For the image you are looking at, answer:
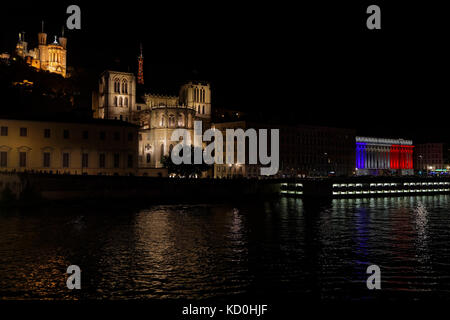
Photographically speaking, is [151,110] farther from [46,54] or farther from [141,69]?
[46,54]

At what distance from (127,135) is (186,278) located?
178ft

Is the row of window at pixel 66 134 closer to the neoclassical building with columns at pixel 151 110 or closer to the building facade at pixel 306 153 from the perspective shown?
the neoclassical building with columns at pixel 151 110

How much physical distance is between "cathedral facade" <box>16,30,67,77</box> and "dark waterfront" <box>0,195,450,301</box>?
9536 centimetres

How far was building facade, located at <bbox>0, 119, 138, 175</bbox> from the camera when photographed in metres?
63.7

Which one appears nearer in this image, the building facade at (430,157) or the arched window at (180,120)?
the arched window at (180,120)

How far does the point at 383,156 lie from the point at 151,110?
77.9m

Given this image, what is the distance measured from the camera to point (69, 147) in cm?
6806

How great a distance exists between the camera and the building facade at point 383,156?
13862 centimetres

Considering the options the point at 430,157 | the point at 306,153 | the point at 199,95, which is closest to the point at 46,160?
the point at 199,95

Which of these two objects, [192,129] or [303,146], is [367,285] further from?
[303,146]

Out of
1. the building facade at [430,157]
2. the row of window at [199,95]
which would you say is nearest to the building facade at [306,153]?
the row of window at [199,95]

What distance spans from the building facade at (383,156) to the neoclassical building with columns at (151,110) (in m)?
48.6

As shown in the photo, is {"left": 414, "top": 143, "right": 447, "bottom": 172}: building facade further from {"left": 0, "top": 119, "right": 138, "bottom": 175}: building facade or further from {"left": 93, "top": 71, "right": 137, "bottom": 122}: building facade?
{"left": 0, "top": 119, "right": 138, "bottom": 175}: building facade
